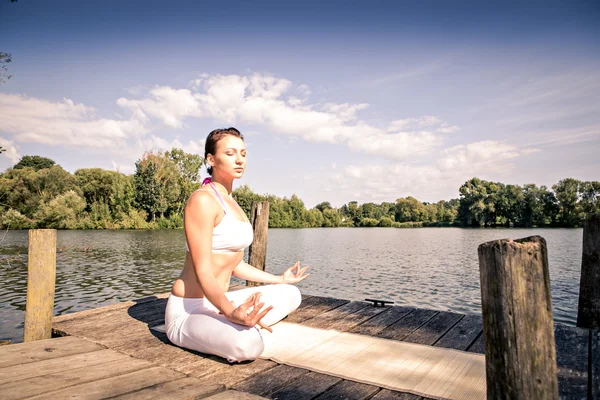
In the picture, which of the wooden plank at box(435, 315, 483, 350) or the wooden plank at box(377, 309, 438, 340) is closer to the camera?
the wooden plank at box(435, 315, 483, 350)

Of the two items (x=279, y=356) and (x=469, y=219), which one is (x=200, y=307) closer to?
(x=279, y=356)

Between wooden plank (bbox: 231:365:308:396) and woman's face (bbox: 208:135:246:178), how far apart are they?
1762mm

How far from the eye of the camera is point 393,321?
4.53 meters

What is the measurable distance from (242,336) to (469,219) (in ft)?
257

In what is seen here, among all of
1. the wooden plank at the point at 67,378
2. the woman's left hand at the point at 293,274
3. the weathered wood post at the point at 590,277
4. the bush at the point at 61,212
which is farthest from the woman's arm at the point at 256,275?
the bush at the point at 61,212

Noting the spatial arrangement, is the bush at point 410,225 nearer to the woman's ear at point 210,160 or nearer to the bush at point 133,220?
the bush at point 133,220

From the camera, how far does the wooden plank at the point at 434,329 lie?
380 cm

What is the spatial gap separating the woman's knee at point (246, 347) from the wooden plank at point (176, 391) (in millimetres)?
347

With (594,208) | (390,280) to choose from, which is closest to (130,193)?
(390,280)

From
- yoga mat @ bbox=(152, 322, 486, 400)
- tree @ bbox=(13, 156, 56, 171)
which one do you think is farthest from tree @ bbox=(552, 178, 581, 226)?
tree @ bbox=(13, 156, 56, 171)

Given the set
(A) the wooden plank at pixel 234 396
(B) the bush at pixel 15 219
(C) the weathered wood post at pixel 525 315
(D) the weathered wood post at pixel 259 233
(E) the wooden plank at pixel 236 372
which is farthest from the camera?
(B) the bush at pixel 15 219

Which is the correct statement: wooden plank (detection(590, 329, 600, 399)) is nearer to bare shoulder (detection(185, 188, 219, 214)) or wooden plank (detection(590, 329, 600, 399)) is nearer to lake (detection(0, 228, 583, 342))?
bare shoulder (detection(185, 188, 219, 214))

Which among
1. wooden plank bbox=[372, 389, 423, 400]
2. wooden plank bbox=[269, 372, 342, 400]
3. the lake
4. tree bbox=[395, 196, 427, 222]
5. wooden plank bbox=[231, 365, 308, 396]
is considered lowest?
the lake

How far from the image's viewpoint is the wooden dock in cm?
253
